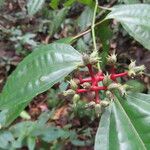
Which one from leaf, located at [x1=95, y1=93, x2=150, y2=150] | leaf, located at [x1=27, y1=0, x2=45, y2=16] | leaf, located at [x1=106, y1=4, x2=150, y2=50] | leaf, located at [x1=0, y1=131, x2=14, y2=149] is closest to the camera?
leaf, located at [x1=95, y1=93, x2=150, y2=150]

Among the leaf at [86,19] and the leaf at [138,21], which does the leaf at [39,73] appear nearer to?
the leaf at [138,21]

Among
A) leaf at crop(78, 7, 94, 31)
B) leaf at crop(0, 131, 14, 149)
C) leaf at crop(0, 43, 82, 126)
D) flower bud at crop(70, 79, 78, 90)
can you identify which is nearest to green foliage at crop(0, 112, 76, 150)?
leaf at crop(0, 131, 14, 149)

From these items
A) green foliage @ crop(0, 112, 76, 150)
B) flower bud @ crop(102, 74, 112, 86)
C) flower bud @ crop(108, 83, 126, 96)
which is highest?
flower bud @ crop(102, 74, 112, 86)

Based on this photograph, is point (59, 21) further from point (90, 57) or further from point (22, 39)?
point (22, 39)

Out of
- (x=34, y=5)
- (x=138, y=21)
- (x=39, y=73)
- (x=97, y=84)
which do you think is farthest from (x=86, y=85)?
(x=34, y=5)

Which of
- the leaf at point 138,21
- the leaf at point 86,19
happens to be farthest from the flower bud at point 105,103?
the leaf at point 86,19

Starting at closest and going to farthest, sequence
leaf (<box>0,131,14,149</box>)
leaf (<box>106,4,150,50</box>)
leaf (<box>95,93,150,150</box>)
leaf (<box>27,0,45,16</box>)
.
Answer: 1. leaf (<box>95,93,150,150</box>)
2. leaf (<box>106,4,150,50</box>)
3. leaf (<box>27,0,45,16</box>)
4. leaf (<box>0,131,14,149</box>)

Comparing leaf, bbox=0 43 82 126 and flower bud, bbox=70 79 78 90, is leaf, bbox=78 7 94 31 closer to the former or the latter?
leaf, bbox=0 43 82 126
